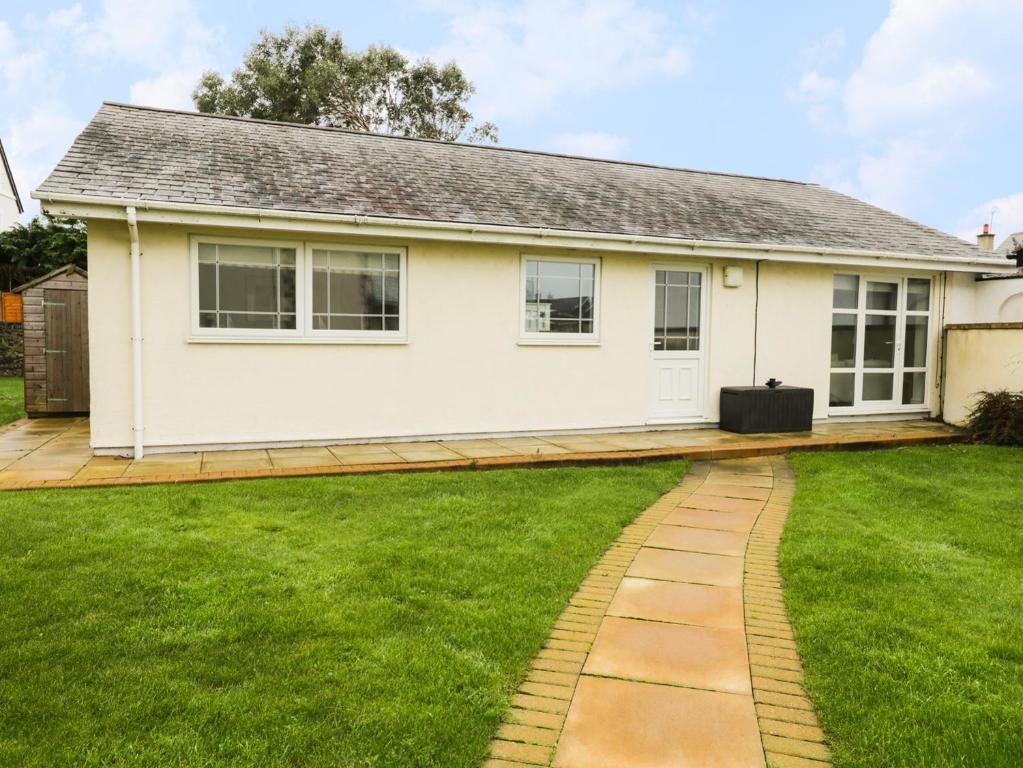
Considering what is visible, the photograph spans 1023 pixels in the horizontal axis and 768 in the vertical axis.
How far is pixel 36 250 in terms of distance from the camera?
21.9m

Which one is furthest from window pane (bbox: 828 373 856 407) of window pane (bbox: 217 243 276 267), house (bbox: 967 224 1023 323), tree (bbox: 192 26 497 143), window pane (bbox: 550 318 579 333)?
tree (bbox: 192 26 497 143)

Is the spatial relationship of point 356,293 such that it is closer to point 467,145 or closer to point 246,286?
point 246,286

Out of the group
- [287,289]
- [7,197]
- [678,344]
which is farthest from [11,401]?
[7,197]

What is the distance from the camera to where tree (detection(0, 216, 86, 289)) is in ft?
71.2

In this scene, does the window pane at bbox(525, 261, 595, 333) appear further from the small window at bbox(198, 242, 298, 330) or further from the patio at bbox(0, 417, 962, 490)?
the small window at bbox(198, 242, 298, 330)

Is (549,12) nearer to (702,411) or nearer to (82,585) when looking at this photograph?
(702,411)

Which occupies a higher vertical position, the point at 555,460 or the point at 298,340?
the point at 298,340

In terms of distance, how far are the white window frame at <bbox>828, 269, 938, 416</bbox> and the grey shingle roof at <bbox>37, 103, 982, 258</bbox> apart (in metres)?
0.49

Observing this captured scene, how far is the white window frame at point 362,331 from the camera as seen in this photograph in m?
8.50

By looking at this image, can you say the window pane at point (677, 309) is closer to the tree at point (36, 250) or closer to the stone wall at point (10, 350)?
the tree at point (36, 250)

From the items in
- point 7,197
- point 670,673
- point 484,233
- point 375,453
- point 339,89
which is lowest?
point 670,673

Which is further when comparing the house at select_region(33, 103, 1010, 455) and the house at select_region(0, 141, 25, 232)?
the house at select_region(0, 141, 25, 232)

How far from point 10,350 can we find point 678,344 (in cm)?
2012

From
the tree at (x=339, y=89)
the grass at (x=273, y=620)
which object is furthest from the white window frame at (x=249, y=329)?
the tree at (x=339, y=89)
